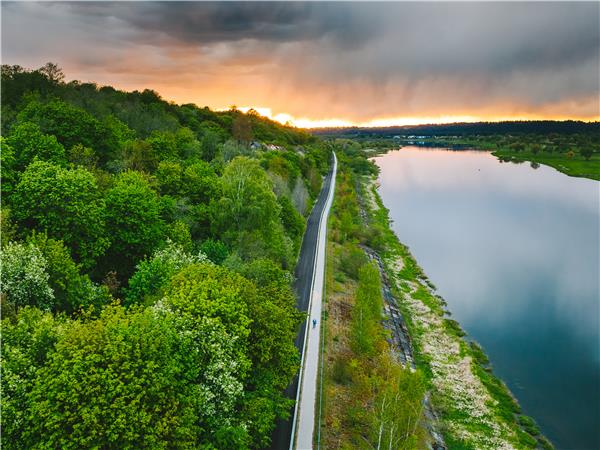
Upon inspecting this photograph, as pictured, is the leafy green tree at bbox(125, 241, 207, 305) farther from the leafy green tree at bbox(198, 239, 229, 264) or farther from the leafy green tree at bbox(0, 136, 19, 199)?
the leafy green tree at bbox(0, 136, 19, 199)

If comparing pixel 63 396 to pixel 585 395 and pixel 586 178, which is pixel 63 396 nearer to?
pixel 585 395

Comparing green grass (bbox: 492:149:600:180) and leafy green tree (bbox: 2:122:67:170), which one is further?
green grass (bbox: 492:149:600:180)

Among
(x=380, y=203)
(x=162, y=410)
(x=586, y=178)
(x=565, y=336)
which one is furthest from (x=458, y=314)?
(x=586, y=178)

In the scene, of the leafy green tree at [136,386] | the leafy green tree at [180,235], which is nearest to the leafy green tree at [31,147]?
the leafy green tree at [180,235]

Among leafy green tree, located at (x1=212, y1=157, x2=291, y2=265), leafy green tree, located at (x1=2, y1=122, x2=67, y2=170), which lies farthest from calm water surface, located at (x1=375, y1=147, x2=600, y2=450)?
leafy green tree, located at (x1=2, y1=122, x2=67, y2=170)

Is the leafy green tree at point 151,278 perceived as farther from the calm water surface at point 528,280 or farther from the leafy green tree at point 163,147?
the calm water surface at point 528,280

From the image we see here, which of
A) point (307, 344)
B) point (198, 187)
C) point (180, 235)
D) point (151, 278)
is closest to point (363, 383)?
point (307, 344)

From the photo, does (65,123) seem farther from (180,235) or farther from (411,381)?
(411,381)
